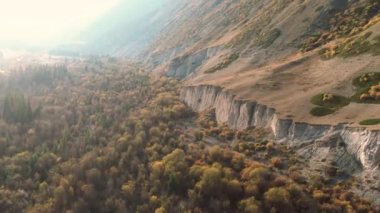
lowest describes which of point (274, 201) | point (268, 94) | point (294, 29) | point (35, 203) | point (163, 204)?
point (35, 203)

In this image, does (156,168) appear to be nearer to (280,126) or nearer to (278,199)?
(280,126)

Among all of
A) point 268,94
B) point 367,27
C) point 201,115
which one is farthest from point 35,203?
point 367,27

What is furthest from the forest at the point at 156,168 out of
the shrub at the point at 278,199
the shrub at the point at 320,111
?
the shrub at the point at 320,111

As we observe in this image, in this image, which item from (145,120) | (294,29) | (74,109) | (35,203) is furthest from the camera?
(74,109)

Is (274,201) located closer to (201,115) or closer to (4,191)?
(201,115)

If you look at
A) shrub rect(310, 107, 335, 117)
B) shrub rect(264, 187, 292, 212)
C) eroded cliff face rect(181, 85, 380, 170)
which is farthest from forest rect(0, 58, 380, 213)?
shrub rect(310, 107, 335, 117)

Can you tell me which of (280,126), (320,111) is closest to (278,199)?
(280,126)
